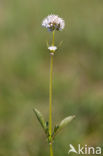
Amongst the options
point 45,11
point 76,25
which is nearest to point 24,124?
point 76,25

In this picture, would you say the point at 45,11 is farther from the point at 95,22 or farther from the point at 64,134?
the point at 64,134

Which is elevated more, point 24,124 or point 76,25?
point 76,25

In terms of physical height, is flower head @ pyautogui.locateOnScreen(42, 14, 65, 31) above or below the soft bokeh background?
above

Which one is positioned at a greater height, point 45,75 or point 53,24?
point 53,24

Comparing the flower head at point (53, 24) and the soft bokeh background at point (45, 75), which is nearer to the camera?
the flower head at point (53, 24)

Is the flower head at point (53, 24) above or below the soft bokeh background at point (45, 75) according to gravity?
above

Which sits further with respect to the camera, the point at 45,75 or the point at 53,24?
the point at 45,75

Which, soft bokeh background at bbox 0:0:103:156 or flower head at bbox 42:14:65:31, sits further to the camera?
soft bokeh background at bbox 0:0:103:156

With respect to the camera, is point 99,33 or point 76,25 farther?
point 76,25
